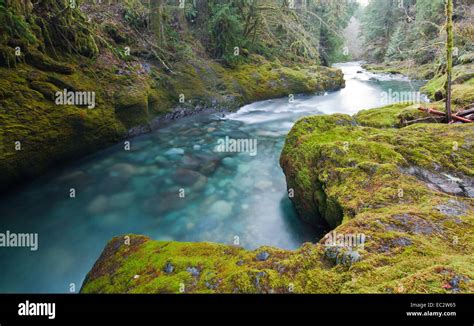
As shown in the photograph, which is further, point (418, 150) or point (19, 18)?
point (19, 18)

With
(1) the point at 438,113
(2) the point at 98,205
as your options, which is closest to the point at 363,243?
(2) the point at 98,205

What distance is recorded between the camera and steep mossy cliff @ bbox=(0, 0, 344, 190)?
6965mm

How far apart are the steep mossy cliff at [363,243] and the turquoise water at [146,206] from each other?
1.33 m

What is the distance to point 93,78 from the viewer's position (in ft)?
30.8

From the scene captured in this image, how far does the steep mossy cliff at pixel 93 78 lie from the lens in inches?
274

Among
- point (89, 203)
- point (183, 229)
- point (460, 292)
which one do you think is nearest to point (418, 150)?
point (460, 292)

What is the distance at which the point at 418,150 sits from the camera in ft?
17.1

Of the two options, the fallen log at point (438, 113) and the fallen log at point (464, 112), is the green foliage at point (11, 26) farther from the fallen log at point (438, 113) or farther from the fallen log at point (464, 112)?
the fallen log at point (464, 112)

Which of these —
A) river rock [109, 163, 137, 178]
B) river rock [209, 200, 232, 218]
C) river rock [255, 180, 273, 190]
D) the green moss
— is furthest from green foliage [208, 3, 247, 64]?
river rock [209, 200, 232, 218]

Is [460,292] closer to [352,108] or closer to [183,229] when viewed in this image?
[183,229]

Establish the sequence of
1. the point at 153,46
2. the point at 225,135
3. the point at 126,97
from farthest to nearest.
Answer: the point at 153,46
the point at 225,135
the point at 126,97

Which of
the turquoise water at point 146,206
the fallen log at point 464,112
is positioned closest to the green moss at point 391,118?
the fallen log at point 464,112

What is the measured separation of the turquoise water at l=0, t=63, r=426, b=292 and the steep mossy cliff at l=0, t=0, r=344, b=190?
0.81 m
